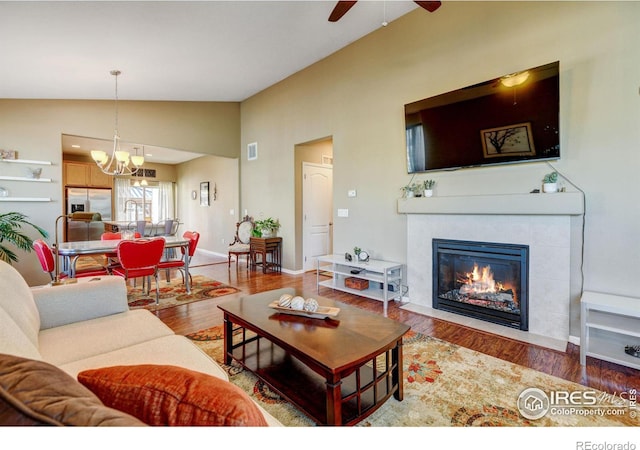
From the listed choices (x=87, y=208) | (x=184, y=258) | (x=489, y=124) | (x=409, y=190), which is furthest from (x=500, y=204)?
(x=87, y=208)

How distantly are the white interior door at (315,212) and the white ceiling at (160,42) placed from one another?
→ 186cm

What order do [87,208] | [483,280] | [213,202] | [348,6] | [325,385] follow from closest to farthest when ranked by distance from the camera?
[325,385] < [348,6] < [483,280] < [213,202] < [87,208]

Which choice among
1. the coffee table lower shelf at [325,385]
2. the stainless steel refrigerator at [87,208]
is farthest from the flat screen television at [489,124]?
the stainless steel refrigerator at [87,208]

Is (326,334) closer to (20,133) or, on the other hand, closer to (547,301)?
(547,301)

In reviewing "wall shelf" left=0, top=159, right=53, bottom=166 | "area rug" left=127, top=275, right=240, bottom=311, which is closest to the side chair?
"area rug" left=127, top=275, right=240, bottom=311

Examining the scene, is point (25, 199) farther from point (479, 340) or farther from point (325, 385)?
point (479, 340)

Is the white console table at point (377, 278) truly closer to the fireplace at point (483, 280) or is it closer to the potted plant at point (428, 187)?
the fireplace at point (483, 280)

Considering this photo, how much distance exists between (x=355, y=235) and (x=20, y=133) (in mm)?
5085

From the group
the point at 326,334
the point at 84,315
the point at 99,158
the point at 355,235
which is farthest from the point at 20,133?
the point at 326,334

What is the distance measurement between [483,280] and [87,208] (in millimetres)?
10247

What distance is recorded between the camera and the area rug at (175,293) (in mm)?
3775

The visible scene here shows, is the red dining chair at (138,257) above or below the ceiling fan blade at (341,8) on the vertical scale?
below

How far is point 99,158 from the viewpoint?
432 centimetres

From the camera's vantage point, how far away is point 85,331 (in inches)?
69.2
